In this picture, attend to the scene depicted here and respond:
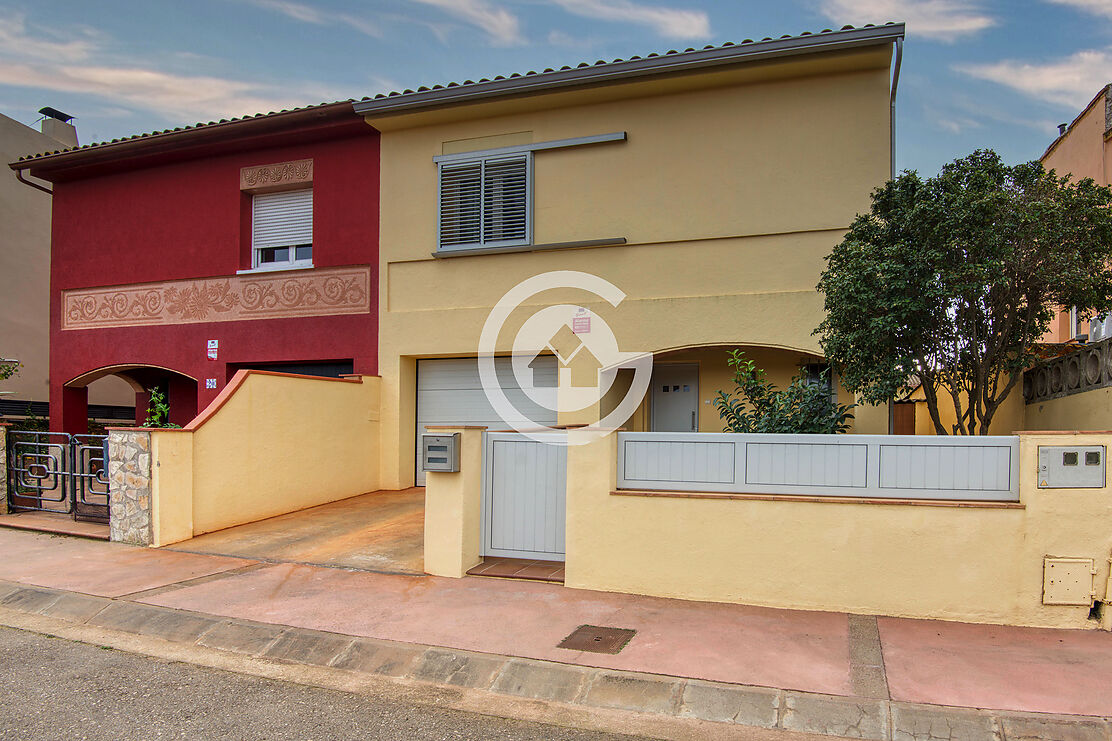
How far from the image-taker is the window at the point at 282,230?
12.5 meters

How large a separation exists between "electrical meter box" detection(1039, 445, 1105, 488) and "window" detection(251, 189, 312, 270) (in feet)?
35.6

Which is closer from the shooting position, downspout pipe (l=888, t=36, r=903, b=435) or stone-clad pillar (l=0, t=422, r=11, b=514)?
downspout pipe (l=888, t=36, r=903, b=435)

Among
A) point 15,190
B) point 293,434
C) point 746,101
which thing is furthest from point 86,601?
point 15,190

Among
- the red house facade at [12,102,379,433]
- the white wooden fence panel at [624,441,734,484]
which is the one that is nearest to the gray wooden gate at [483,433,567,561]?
the white wooden fence panel at [624,441,734,484]

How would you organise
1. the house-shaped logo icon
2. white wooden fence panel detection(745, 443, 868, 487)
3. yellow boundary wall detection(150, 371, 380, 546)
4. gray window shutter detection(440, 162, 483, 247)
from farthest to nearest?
gray window shutter detection(440, 162, 483, 247), the house-shaped logo icon, yellow boundary wall detection(150, 371, 380, 546), white wooden fence panel detection(745, 443, 868, 487)

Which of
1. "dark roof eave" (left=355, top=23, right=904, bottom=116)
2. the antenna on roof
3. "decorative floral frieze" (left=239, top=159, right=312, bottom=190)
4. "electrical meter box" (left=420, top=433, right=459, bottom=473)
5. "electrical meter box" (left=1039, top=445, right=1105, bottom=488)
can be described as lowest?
"electrical meter box" (left=420, top=433, right=459, bottom=473)

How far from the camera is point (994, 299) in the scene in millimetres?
6414

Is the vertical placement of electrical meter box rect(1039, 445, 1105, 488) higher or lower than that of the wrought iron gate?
higher

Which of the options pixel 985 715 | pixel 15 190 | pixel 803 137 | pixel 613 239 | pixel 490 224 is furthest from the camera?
pixel 15 190

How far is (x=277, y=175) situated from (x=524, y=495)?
8354 mm

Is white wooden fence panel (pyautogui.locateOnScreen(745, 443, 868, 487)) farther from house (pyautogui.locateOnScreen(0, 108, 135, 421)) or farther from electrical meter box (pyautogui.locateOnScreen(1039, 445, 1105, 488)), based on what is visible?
house (pyautogui.locateOnScreen(0, 108, 135, 421))

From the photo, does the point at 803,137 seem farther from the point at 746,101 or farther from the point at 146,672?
the point at 146,672

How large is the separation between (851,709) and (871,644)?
1080 mm

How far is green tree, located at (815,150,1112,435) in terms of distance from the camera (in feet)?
20.1
